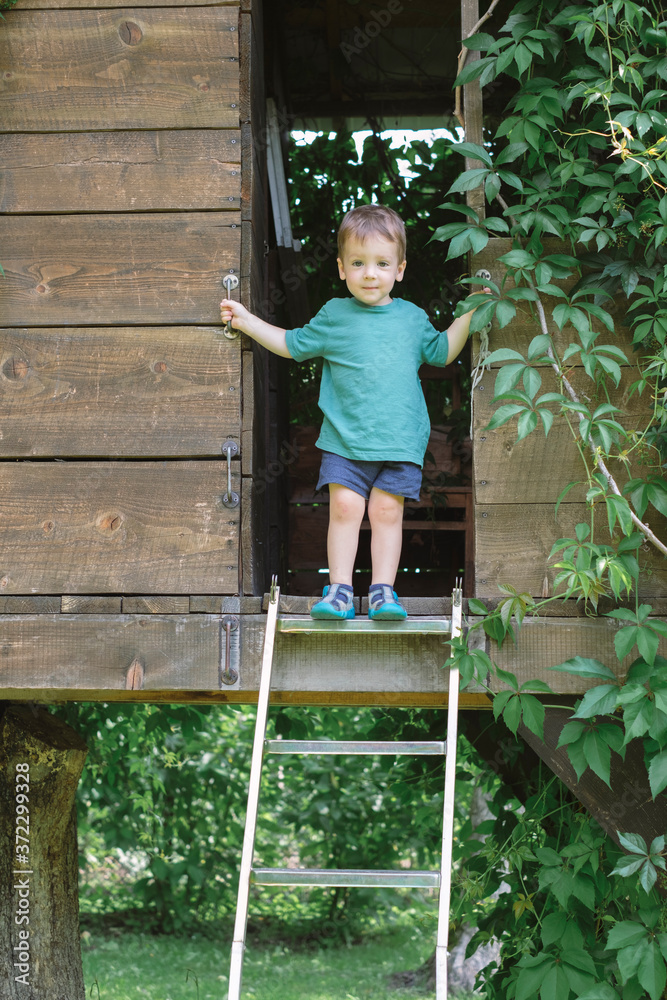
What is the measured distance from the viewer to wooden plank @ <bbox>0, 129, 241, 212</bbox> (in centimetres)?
275

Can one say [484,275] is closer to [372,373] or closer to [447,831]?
[372,373]

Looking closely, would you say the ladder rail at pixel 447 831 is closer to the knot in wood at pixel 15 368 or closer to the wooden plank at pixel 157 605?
the wooden plank at pixel 157 605

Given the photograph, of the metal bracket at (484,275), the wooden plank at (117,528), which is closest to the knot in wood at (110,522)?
the wooden plank at (117,528)

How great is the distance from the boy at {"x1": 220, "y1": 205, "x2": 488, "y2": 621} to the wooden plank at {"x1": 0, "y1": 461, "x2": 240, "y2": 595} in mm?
318

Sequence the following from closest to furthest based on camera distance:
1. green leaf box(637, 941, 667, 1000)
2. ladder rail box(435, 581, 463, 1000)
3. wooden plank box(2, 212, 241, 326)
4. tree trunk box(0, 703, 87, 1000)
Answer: ladder rail box(435, 581, 463, 1000)
green leaf box(637, 941, 667, 1000)
wooden plank box(2, 212, 241, 326)
tree trunk box(0, 703, 87, 1000)

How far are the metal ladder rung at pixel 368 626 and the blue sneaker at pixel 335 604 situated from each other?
1.0 inches

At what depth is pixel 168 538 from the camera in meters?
2.64

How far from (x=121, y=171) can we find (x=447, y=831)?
6.72 ft

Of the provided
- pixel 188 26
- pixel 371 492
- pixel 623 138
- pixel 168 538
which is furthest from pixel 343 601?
pixel 188 26

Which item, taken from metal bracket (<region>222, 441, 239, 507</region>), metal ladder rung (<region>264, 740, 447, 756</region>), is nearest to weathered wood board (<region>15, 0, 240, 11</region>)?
metal bracket (<region>222, 441, 239, 507</region>)

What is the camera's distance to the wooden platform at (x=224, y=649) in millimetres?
2525

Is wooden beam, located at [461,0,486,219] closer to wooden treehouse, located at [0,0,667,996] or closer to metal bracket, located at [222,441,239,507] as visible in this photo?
wooden treehouse, located at [0,0,667,996]

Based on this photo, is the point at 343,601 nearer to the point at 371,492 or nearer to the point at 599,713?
the point at 371,492

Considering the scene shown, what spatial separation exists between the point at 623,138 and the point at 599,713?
1.46 m
